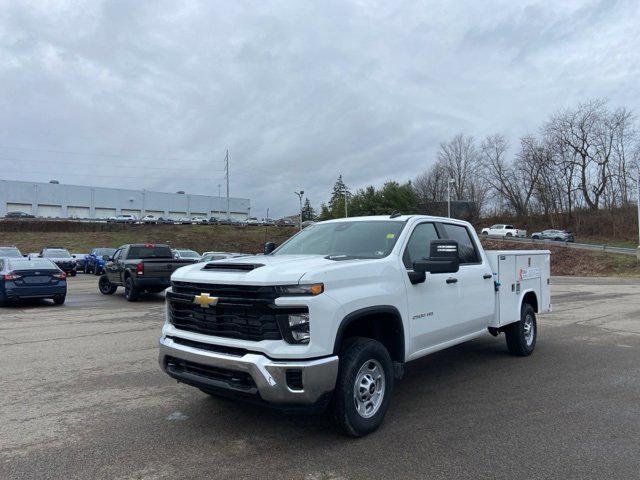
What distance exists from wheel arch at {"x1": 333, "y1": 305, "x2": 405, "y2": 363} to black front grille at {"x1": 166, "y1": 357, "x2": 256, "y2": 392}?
0.83m

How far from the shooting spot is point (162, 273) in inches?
615

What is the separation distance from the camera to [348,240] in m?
5.48

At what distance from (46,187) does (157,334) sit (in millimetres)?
99296

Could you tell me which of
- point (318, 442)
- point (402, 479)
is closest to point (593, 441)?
point (402, 479)

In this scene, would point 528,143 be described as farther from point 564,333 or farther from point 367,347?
point 367,347

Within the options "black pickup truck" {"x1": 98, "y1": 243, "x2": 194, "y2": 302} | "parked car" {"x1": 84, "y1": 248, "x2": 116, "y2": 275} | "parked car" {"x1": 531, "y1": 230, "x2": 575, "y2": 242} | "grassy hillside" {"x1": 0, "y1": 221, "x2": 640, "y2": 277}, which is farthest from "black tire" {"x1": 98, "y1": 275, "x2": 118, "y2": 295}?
"parked car" {"x1": 531, "y1": 230, "x2": 575, "y2": 242}

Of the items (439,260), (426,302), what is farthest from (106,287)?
(439,260)

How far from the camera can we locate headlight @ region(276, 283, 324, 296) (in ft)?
12.8

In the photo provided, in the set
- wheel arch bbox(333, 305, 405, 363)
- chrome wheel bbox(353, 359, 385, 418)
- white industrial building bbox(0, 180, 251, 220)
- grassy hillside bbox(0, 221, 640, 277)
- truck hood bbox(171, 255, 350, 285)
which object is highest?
white industrial building bbox(0, 180, 251, 220)

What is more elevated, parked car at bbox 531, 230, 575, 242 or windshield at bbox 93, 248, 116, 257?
parked car at bbox 531, 230, 575, 242

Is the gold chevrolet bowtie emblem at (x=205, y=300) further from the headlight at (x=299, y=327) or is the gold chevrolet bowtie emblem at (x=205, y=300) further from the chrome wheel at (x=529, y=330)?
the chrome wheel at (x=529, y=330)

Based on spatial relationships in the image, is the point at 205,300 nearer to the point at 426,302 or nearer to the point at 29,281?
the point at 426,302

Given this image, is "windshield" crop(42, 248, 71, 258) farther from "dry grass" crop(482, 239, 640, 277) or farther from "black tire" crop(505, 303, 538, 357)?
"black tire" crop(505, 303, 538, 357)

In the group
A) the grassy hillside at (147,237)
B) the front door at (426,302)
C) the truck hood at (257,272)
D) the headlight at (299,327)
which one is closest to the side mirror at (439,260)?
the front door at (426,302)
